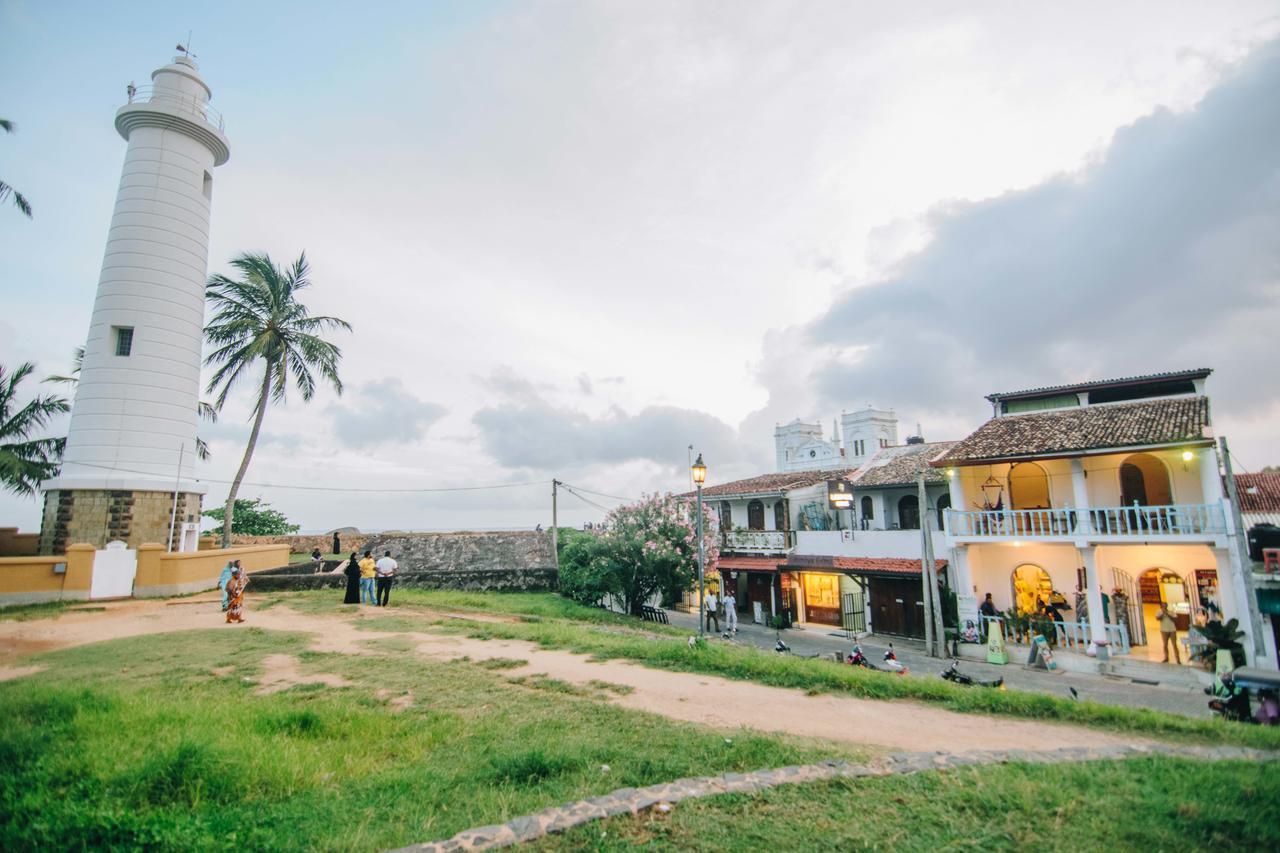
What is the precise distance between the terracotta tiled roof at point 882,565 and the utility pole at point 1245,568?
726 cm

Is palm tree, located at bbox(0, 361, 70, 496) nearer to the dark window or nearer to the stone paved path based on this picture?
the dark window

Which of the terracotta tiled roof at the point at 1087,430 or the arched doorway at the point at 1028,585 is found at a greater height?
the terracotta tiled roof at the point at 1087,430

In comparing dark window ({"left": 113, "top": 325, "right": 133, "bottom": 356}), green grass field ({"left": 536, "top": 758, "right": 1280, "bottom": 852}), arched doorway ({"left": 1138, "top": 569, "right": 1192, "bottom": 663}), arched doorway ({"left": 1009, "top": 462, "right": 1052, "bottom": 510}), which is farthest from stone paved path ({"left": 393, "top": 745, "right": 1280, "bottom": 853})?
dark window ({"left": 113, "top": 325, "right": 133, "bottom": 356})

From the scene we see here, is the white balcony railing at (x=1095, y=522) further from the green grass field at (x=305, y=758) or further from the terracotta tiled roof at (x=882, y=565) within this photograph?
the green grass field at (x=305, y=758)

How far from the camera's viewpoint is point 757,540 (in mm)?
26047

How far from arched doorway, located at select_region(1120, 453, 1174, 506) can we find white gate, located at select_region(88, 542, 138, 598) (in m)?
29.4

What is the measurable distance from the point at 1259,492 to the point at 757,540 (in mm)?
22437

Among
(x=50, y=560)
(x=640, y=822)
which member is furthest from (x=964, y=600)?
(x=50, y=560)

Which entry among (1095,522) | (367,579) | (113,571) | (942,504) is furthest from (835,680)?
(113,571)

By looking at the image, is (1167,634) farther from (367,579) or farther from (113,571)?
(113,571)

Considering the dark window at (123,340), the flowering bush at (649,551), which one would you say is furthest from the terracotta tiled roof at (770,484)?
the dark window at (123,340)

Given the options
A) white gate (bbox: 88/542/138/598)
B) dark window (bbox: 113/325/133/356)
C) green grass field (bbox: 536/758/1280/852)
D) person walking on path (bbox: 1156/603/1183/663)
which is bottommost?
person walking on path (bbox: 1156/603/1183/663)

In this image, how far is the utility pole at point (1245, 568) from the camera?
13.3 meters

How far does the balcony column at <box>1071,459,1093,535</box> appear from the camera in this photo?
16.3 meters
